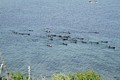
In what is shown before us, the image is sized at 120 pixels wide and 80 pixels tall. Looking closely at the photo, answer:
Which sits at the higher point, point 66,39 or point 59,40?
point 66,39

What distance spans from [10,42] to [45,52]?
14.9 metres

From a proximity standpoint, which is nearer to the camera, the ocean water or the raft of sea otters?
the ocean water

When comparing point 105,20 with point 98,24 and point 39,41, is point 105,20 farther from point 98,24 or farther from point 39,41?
point 39,41

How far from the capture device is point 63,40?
9112 centimetres

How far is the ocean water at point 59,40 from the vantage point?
68375mm

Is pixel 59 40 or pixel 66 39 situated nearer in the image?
pixel 59 40

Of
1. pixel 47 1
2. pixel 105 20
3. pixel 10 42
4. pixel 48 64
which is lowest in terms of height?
pixel 48 64

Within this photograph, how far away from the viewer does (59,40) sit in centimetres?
9069

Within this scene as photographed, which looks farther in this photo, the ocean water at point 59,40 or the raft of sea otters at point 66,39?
the raft of sea otters at point 66,39

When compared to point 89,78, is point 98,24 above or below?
above

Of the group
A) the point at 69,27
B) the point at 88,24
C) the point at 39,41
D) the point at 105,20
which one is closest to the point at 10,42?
the point at 39,41

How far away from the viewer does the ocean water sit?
6838cm

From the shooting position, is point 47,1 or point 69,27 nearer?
point 69,27

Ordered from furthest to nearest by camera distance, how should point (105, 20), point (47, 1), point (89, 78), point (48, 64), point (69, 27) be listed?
point (47, 1)
point (105, 20)
point (69, 27)
point (48, 64)
point (89, 78)
